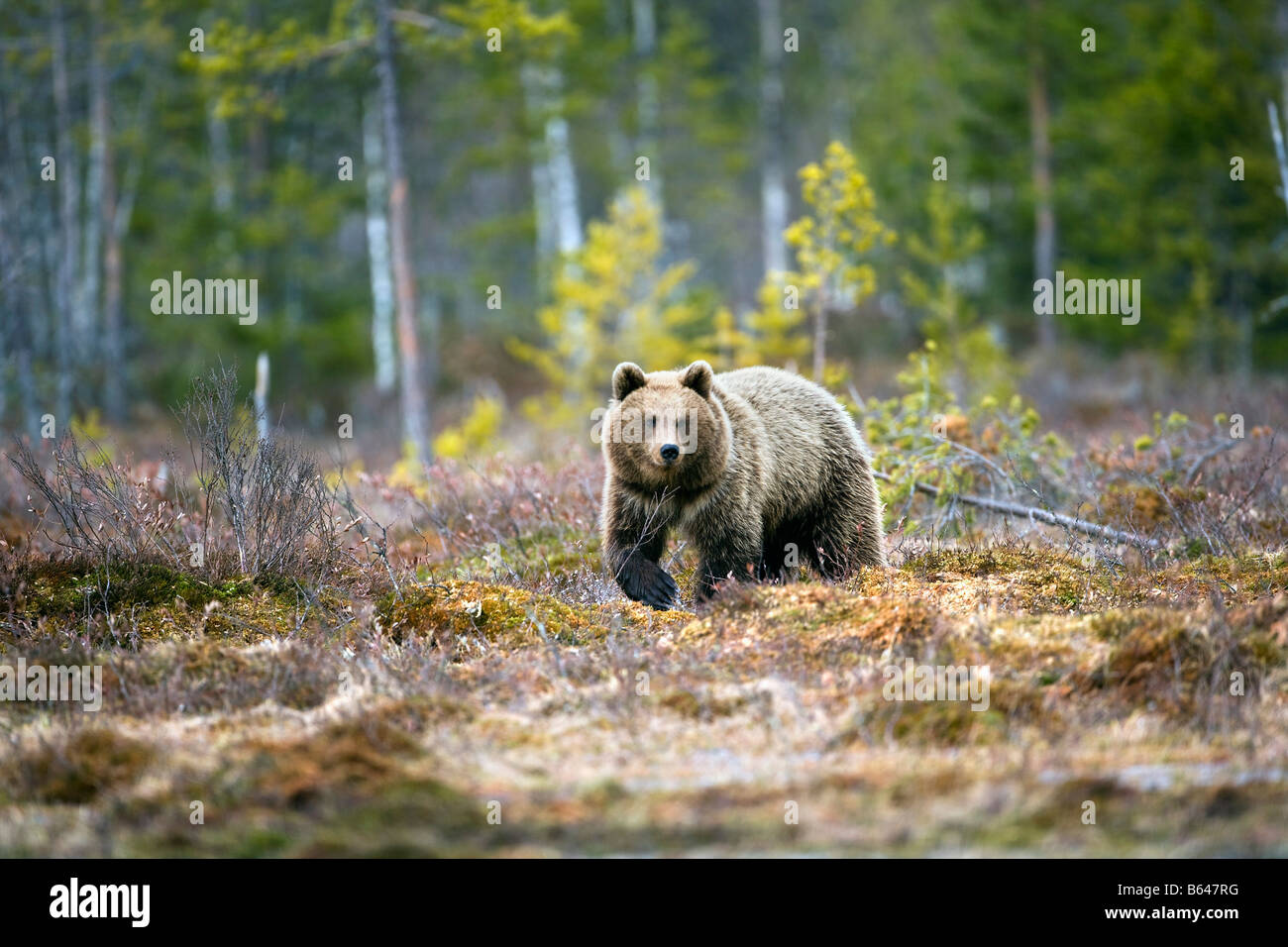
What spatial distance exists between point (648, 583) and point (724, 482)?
764 mm

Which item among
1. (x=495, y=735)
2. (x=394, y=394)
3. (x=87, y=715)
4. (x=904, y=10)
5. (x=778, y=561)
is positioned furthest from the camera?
(x=904, y=10)

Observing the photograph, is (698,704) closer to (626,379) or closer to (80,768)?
(626,379)

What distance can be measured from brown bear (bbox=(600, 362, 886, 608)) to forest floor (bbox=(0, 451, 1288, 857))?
455 mm

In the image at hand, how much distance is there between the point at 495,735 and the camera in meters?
5.23

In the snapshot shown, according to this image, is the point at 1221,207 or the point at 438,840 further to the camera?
the point at 1221,207

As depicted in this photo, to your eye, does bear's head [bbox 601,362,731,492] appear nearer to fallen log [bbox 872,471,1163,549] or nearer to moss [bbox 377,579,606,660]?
moss [bbox 377,579,606,660]

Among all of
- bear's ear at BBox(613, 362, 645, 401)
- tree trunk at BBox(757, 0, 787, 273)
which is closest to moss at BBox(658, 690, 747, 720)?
bear's ear at BBox(613, 362, 645, 401)

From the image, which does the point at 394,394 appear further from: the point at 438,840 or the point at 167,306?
the point at 438,840

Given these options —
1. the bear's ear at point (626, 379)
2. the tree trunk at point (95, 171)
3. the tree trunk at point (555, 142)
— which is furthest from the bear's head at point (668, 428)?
the tree trunk at point (95, 171)

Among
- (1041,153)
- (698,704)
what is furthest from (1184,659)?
(1041,153)

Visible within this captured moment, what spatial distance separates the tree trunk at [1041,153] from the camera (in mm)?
22844

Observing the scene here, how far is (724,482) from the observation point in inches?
281

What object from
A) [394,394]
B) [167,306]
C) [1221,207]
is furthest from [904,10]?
[167,306]
